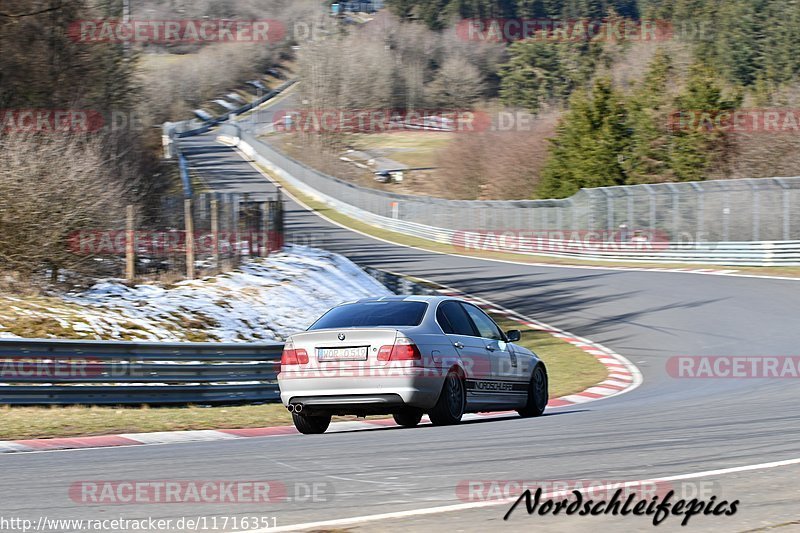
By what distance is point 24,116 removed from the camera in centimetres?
2278

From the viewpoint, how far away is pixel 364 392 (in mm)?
9969

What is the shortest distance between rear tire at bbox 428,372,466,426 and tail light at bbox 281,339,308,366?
4.56 ft

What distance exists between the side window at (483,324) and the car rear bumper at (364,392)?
5.11 ft

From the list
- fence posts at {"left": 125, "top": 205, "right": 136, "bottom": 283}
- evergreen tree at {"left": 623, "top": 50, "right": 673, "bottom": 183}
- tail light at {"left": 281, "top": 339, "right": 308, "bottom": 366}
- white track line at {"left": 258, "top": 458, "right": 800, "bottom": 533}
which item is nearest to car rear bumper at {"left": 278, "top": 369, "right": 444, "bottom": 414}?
tail light at {"left": 281, "top": 339, "right": 308, "bottom": 366}

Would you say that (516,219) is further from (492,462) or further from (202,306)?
(492,462)

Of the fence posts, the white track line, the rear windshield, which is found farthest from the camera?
the fence posts

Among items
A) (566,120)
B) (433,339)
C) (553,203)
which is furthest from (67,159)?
(566,120)

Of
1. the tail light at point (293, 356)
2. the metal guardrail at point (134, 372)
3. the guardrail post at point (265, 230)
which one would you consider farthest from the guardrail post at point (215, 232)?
the tail light at point (293, 356)

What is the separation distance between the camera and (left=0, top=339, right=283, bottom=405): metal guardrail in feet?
40.2

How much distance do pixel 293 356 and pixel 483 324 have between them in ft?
8.29

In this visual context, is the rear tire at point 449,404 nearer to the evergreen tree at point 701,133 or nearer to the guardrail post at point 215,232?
the guardrail post at point 215,232

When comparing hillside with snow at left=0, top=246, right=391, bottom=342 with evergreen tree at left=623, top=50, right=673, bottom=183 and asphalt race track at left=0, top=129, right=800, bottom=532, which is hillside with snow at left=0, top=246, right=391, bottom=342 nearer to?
asphalt race track at left=0, top=129, right=800, bottom=532

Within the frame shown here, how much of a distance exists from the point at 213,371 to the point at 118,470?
22.7 ft

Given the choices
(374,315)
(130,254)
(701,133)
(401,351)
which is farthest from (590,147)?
(401,351)
